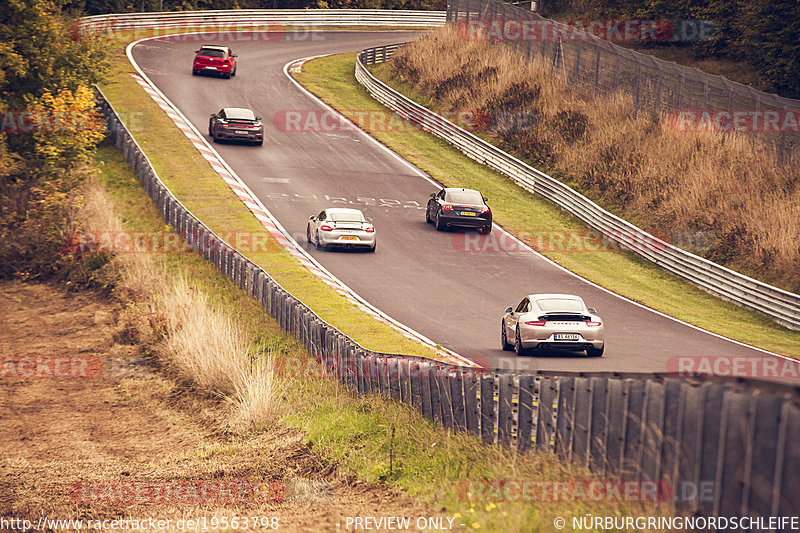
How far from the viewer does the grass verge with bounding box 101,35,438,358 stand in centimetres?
2009

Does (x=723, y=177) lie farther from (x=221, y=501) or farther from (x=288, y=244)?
(x=221, y=501)

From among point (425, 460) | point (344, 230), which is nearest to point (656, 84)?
point (344, 230)

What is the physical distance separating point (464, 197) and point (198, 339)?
14825 mm

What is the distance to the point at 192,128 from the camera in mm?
42812

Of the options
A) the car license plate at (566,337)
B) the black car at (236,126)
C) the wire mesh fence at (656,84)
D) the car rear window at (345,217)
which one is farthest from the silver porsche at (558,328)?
the black car at (236,126)

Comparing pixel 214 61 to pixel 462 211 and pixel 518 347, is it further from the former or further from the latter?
pixel 518 347

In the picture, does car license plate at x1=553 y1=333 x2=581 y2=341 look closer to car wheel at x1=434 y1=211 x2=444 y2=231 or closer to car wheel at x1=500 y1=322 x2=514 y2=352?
car wheel at x1=500 y1=322 x2=514 y2=352

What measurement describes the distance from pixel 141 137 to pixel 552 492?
35.5 m

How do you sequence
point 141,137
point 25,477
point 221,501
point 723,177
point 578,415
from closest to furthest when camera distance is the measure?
point 578,415, point 221,501, point 25,477, point 723,177, point 141,137

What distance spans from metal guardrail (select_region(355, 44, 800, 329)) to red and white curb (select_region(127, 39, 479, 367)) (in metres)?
11.3

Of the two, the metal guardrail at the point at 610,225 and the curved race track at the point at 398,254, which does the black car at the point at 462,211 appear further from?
the metal guardrail at the point at 610,225

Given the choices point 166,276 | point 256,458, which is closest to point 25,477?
point 256,458

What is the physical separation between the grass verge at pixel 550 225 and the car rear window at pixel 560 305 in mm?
6387

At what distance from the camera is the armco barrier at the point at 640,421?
695 centimetres
